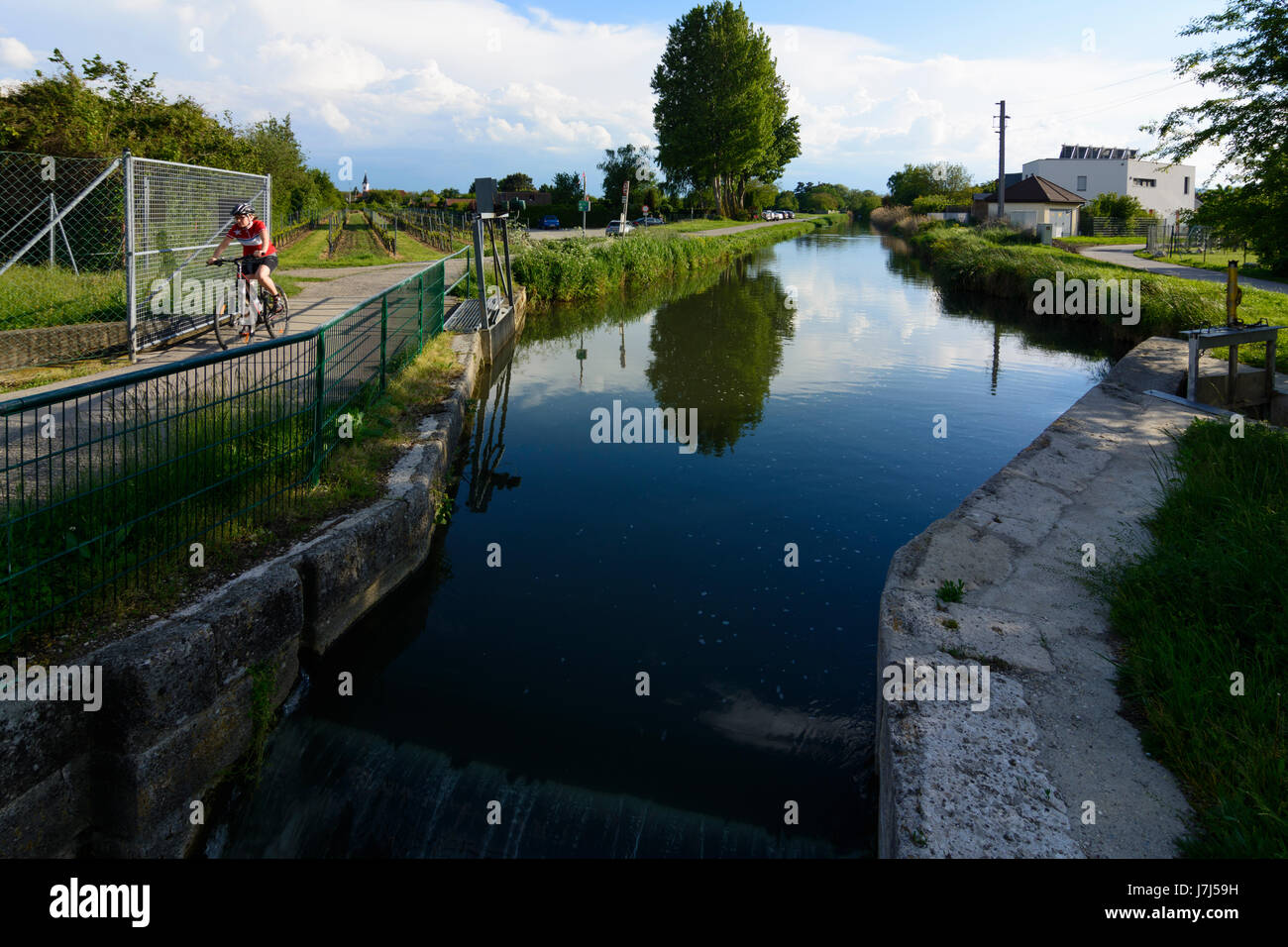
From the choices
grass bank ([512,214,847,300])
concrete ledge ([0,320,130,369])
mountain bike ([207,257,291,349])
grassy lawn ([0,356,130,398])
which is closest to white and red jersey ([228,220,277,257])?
mountain bike ([207,257,291,349])

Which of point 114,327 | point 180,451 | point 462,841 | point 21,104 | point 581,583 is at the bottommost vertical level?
point 462,841

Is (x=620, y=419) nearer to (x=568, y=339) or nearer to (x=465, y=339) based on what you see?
(x=465, y=339)

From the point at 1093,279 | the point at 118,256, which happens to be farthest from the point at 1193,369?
the point at 118,256

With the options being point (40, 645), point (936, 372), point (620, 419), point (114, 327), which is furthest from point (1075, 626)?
point (936, 372)

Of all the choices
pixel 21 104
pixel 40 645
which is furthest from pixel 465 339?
pixel 40 645

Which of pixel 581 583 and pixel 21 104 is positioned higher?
pixel 21 104

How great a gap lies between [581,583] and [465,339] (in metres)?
7.38

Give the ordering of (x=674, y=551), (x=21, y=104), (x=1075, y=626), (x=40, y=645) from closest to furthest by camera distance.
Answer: (x=40, y=645) → (x=1075, y=626) → (x=674, y=551) → (x=21, y=104)

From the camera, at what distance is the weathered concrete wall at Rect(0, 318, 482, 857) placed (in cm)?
342

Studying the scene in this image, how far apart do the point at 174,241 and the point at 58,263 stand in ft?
13.7

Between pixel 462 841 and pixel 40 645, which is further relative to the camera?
pixel 462 841

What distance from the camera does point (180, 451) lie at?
4.97 m

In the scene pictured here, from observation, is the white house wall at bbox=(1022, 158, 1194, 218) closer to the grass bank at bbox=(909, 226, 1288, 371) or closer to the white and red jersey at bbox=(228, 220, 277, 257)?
the grass bank at bbox=(909, 226, 1288, 371)

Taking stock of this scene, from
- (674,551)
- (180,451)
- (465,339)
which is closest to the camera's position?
(180,451)
